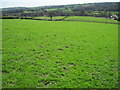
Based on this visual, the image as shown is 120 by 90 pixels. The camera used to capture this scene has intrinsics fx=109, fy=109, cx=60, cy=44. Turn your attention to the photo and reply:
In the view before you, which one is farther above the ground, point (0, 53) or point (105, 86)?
point (0, 53)

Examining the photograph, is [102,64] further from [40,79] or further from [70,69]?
[40,79]

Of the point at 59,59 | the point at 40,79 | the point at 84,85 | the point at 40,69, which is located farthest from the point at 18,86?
the point at 59,59

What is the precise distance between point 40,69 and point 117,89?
6013 millimetres

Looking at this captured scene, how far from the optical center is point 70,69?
962cm

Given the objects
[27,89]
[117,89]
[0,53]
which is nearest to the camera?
[27,89]

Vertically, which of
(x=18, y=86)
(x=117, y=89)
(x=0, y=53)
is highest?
(x=0, y=53)

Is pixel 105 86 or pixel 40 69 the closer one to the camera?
pixel 105 86

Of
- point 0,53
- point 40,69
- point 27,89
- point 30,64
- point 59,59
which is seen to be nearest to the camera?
point 27,89

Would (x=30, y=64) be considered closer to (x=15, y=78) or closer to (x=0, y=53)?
(x=15, y=78)

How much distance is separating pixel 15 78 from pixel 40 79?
5.93ft

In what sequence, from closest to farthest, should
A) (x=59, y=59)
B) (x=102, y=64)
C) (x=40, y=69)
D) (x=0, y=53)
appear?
(x=40, y=69) → (x=102, y=64) → (x=59, y=59) → (x=0, y=53)

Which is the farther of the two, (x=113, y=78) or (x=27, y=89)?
(x=113, y=78)

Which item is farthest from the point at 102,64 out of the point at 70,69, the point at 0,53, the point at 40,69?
the point at 0,53

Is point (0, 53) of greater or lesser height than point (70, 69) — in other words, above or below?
above
